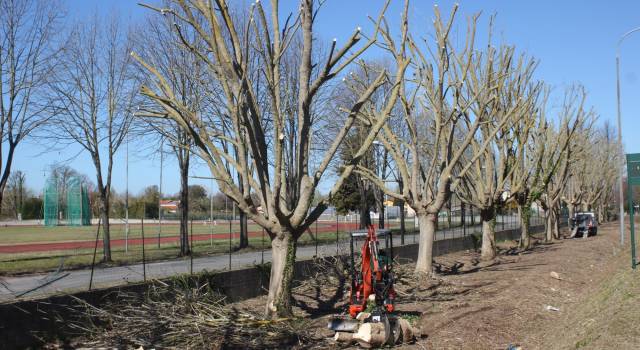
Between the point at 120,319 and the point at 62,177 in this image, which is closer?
the point at 120,319

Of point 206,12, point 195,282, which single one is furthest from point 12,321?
point 206,12

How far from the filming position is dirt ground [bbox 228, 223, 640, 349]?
1162 cm

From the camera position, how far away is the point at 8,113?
1831 centimetres

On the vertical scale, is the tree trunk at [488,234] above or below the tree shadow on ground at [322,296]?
above

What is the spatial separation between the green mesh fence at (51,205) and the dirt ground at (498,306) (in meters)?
48.0

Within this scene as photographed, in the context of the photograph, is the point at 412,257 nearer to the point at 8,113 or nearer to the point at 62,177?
the point at 8,113

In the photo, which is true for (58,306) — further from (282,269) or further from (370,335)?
(370,335)

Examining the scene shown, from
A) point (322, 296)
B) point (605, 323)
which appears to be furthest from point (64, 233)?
point (605, 323)

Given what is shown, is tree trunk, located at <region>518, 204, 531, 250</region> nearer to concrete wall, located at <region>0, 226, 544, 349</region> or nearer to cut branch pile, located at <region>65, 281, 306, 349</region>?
concrete wall, located at <region>0, 226, 544, 349</region>

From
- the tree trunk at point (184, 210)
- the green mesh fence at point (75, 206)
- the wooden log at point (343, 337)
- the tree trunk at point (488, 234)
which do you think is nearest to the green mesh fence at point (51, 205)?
the green mesh fence at point (75, 206)

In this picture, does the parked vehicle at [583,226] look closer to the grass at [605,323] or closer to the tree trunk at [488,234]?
the tree trunk at [488,234]

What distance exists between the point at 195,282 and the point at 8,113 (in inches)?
345

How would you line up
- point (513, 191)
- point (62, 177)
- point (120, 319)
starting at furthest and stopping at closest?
point (62, 177) → point (513, 191) → point (120, 319)

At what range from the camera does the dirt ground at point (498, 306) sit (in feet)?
38.1
